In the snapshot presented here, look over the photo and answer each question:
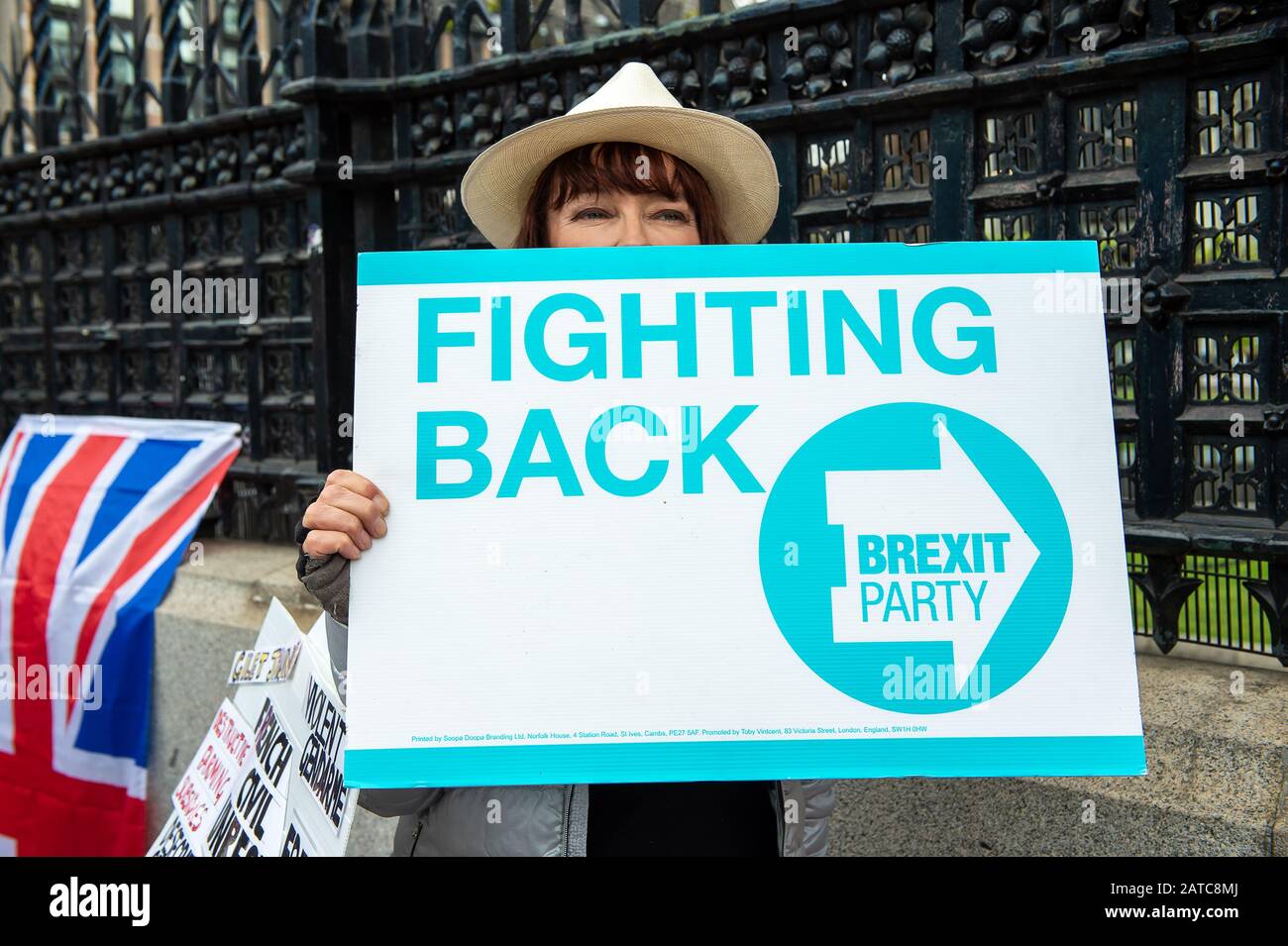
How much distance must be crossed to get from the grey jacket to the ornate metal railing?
1.25 meters

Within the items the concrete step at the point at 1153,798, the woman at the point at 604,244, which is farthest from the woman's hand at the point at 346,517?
the concrete step at the point at 1153,798

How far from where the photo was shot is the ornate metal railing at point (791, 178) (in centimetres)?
238

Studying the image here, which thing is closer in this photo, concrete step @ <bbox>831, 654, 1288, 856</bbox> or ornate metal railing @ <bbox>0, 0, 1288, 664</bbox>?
concrete step @ <bbox>831, 654, 1288, 856</bbox>

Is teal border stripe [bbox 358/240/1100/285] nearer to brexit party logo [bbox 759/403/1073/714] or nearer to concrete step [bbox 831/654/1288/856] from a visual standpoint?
brexit party logo [bbox 759/403/1073/714]

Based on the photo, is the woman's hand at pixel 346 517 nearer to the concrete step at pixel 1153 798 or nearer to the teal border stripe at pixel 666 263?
the teal border stripe at pixel 666 263

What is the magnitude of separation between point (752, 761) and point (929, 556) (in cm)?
46

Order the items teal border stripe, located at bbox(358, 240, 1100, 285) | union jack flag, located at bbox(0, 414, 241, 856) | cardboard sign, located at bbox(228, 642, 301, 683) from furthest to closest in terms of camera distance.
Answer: union jack flag, located at bbox(0, 414, 241, 856)
cardboard sign, located at bbox(228, 642, 301, 683)
teal border stripe, located at bbox(358, 240, 1100, 285)

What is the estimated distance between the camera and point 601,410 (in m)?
1.80

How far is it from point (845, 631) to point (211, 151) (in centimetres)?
360

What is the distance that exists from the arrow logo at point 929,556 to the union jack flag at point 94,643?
286 centimetres

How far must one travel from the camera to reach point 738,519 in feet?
5.78

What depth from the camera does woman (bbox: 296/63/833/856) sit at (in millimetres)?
1735

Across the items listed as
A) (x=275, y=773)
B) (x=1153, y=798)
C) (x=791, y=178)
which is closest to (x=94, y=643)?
(x=275, y=773)

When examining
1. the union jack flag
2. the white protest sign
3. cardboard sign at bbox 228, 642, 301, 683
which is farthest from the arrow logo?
the union jack flag
